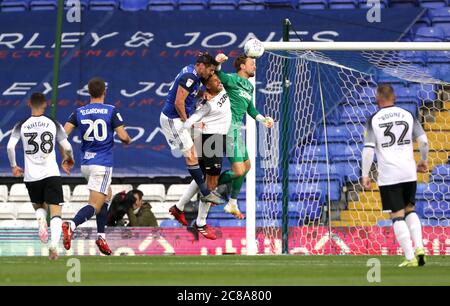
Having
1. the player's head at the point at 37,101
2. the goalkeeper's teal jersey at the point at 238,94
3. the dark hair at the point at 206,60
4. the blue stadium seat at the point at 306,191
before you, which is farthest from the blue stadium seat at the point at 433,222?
the player's head at the point at 37,101

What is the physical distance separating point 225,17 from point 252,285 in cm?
1442

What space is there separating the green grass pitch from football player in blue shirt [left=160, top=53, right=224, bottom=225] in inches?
38.7

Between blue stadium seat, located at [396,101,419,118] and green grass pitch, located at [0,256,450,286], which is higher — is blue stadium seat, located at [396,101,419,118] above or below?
above

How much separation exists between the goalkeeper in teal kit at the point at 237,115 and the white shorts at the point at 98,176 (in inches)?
63.4

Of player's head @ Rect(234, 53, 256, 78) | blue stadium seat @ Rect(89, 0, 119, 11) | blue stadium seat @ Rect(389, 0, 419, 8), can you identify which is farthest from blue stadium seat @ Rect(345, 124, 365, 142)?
blue stadium seat @ Rect(89, 0, 119, 11)

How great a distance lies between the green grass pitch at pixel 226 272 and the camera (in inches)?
365

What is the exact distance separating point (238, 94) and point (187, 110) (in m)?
0.75

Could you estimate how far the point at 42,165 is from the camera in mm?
12977

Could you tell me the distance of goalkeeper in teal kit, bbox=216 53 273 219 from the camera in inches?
550

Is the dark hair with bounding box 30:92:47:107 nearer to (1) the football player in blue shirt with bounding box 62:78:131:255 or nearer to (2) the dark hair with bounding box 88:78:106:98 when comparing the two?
(1) the football player in blue shirt with bounding box 62:78:131:255

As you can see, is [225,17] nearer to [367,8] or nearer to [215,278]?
[367,8]

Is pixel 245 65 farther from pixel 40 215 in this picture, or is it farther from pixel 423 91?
pixel 423 91

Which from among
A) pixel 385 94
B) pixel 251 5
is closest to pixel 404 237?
pixel 385 94

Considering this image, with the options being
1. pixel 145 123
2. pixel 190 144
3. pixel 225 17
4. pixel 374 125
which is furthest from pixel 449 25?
pixel 374 125
